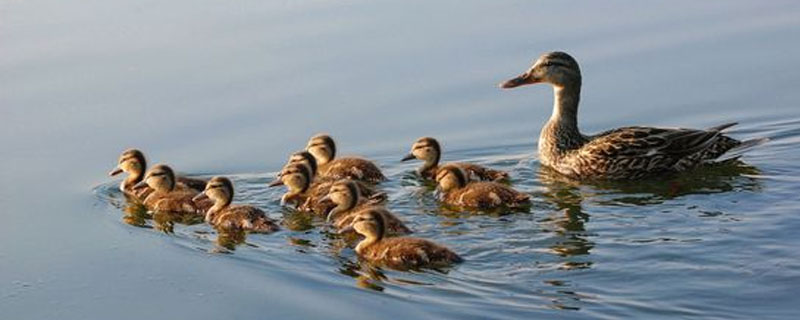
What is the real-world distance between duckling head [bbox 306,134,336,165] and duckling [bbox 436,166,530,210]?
2.93ft

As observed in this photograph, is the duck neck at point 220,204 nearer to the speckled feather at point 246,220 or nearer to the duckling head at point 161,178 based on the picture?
the speckled feather at point 246,220

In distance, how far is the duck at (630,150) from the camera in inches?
341

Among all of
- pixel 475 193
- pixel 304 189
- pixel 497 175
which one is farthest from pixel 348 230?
pixel 497 175

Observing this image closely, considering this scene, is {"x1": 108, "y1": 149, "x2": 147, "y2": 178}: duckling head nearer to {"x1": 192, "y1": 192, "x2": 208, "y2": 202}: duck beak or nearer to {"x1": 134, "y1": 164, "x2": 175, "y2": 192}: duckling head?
{"x1": 134, "y1": 164, "x2": 175, "y2": 192}: duckling head

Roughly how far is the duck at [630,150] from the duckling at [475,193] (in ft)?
2.65

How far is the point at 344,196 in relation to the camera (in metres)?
8.05

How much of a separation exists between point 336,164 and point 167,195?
1.02 metres

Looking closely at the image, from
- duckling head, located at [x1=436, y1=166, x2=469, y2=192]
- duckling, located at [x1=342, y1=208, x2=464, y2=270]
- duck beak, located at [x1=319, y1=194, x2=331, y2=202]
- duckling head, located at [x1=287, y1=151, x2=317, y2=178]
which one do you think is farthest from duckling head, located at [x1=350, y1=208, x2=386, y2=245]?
duckling head, located at [x1=287, y1=151, x2=317, y2=178]

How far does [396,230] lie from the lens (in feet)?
25.0

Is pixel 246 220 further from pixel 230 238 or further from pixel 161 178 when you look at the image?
pixel 161 178

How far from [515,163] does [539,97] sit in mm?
1257

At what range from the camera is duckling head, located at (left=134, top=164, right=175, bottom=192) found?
8570 mm

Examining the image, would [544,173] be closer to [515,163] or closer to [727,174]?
[515,163]

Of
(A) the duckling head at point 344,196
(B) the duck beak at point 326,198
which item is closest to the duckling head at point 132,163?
(B) the duck beak at point 326,198
